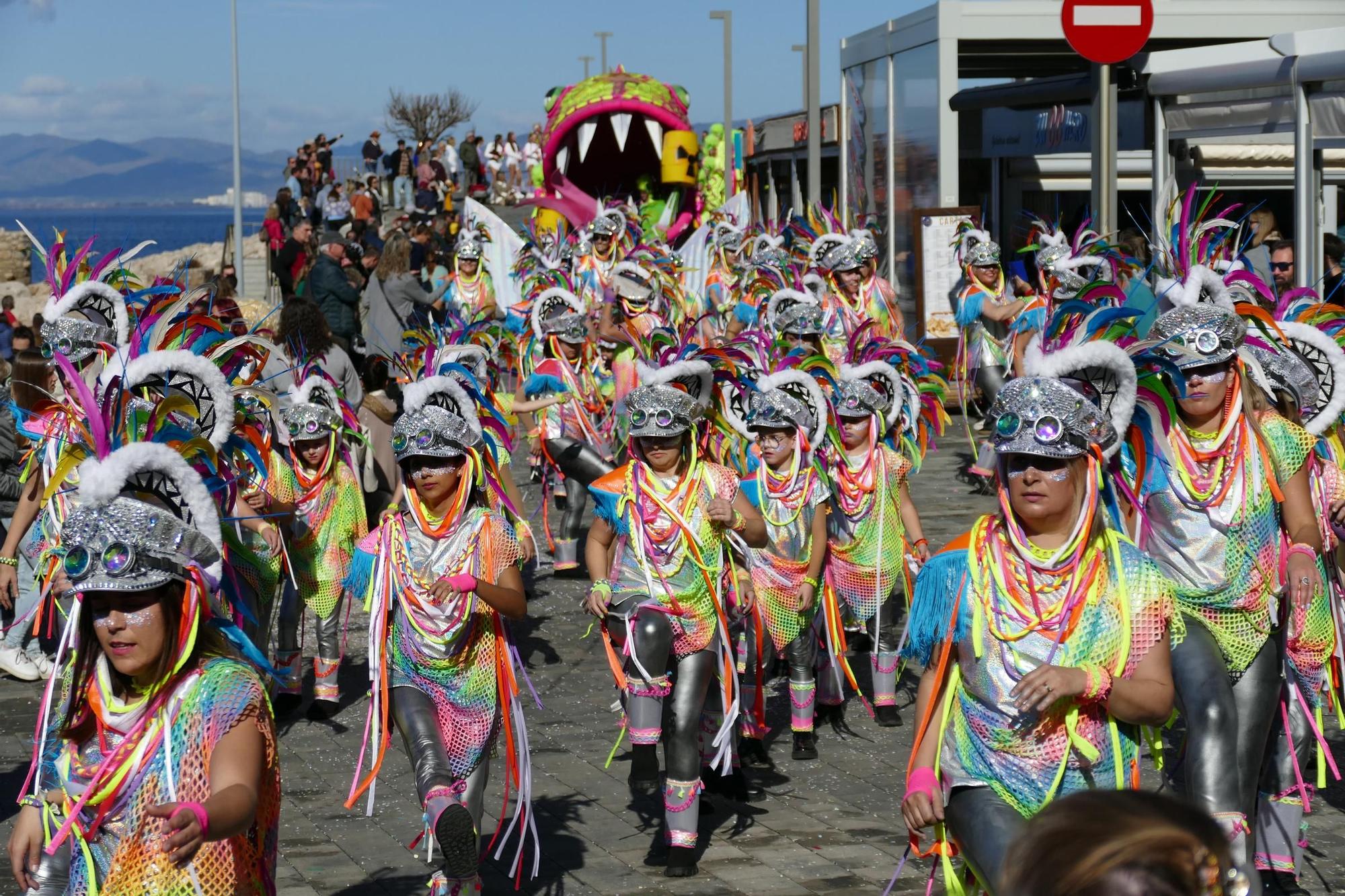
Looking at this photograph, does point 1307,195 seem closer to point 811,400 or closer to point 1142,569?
point 811,400

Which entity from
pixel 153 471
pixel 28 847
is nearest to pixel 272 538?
pixel 153 471

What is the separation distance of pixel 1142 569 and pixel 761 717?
10.3ft

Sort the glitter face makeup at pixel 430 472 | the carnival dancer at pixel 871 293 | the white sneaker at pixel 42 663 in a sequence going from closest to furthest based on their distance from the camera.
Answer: the glitter face makeup at pixel 430 472, the white sneaker at pixel 42 663, the carnival dancer at pixel 871 293

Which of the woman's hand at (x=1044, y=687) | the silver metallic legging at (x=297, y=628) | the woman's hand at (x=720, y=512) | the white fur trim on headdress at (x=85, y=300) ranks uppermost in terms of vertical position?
the white fur trim on headdress at (x=85, y=300)

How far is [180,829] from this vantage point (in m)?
3.53

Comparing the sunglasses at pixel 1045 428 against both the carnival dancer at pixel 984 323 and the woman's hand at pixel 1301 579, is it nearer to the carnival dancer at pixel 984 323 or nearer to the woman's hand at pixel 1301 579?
the woman's hand at pixel 1301 579

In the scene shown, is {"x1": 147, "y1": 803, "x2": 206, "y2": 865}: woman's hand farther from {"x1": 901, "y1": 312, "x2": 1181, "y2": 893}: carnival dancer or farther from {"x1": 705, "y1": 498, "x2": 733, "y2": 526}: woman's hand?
{"x1": 705, "y1": 498, "x2": 733, "y2": 526}: woman's hand

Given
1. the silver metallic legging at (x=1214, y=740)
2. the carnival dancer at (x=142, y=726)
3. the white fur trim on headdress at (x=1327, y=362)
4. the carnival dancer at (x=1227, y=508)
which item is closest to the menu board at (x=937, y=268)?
the white fur trim on headdress at (x=1327, y=362)

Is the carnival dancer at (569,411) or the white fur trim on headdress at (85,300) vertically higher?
the white fur trim on headdress at (85,300)

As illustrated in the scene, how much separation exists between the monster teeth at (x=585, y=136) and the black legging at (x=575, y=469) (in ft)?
30.9

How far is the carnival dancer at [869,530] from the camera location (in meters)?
8.29

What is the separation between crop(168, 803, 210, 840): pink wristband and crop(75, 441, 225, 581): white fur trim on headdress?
2.03 ft

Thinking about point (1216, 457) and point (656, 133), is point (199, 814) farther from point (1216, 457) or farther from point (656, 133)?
point (656, 133)

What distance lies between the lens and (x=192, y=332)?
20.6 feet
